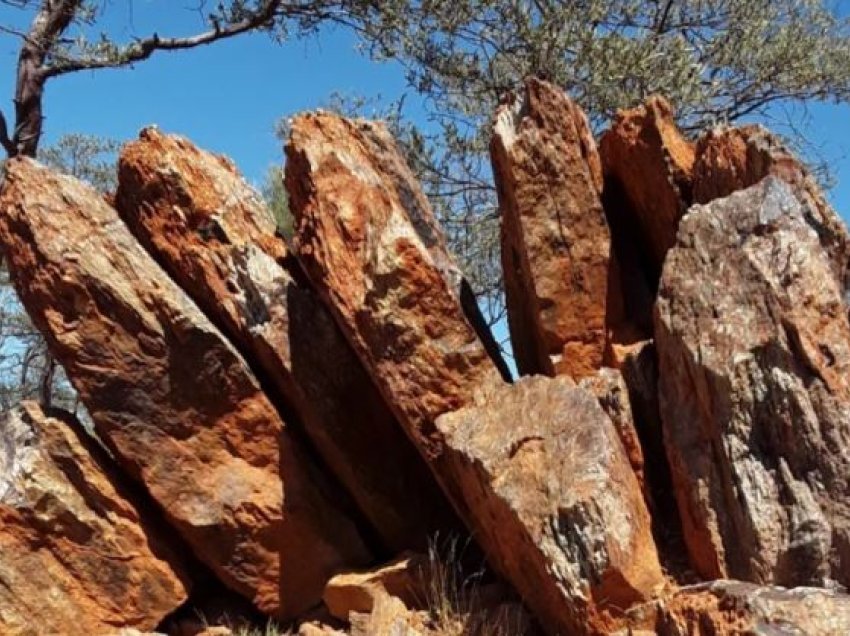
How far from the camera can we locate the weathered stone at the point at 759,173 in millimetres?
6051

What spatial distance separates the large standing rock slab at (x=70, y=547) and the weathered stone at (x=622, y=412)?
302cm

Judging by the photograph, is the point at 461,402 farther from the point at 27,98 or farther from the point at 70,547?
the point at 27,98

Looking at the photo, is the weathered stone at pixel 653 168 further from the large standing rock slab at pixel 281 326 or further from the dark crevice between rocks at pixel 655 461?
the large standing rock slab at pixel 281 326

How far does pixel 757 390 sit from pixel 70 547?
4.29 meters

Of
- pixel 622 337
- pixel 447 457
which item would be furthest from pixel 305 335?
pixel 622 337

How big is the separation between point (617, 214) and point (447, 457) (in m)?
2.09

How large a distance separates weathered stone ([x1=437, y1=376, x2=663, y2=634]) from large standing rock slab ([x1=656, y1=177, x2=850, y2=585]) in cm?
38

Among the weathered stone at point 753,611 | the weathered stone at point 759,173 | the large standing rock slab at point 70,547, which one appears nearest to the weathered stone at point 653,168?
the weathered stone at point 759,173

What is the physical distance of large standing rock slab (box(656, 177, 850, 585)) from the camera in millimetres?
5066

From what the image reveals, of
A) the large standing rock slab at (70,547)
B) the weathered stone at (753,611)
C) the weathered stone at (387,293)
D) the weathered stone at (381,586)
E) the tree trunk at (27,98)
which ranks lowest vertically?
the weathered stone at (753,611)

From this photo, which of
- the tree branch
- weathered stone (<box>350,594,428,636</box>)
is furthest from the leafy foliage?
weathered stone (<box>350,594,428,636</box>)

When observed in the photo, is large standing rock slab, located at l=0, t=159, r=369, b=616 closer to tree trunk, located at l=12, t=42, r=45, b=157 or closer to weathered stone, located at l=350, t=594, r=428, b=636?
weathered stone, located at l=350, t=594, r=428, b=636

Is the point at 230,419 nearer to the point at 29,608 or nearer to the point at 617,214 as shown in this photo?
the point at 29,608

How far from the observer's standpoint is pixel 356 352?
6.69 meters
